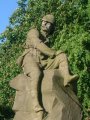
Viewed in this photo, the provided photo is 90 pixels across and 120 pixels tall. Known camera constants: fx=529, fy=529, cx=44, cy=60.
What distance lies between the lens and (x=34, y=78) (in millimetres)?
11141

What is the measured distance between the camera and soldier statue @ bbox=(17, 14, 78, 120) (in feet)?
36.3

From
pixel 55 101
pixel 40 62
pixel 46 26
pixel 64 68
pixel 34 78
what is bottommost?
pixel 55 101

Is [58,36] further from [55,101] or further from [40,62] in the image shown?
[55,101]

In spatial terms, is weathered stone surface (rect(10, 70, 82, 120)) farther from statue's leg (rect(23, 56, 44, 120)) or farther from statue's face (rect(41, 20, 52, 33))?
statue's face (rect(41, 20, 52, 33))

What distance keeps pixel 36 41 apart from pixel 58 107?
1.61 metres

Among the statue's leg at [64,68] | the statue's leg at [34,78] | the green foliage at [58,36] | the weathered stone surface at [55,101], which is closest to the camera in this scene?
the statue's leg at [34,78]

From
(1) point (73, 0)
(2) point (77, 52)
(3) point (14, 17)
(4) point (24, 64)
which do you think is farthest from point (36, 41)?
(3) point (14, 17)

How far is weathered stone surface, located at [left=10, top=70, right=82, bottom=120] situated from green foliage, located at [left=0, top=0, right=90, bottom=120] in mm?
12624

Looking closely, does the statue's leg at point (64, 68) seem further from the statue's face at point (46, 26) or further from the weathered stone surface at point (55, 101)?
the statue's face at point (46, 26)

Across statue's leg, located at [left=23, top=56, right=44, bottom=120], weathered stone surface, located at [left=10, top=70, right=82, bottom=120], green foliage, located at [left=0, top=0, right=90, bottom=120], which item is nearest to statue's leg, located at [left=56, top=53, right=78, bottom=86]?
weathered stone surface, located at [left=10, top=70, right=82, bottom=120]

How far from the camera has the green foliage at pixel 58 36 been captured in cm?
2442

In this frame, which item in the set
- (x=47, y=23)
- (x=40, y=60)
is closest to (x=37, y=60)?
(x=40, y=60)

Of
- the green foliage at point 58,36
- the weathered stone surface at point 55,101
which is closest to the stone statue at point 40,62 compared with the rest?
the weathered stone surface at point 55,101

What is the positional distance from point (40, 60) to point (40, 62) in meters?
0.05
